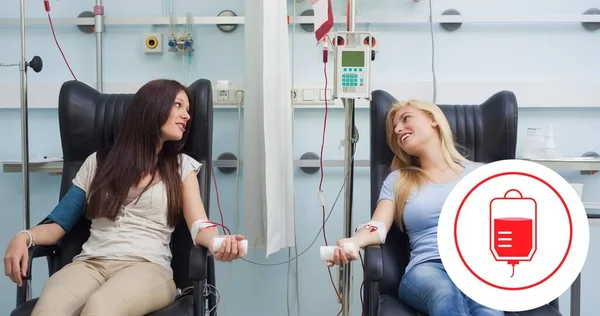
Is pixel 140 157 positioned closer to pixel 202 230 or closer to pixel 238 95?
pixel 202 230

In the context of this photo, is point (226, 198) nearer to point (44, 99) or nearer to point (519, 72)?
point (44, 99)

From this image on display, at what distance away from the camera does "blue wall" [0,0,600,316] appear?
2.14 metres

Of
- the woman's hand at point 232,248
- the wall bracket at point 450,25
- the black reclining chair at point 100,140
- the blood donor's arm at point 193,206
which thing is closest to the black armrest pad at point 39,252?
the black reclining chair at point 100,140

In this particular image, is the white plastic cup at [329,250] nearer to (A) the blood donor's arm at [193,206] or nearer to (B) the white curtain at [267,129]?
(A) the blood donor's arm at [193,206]

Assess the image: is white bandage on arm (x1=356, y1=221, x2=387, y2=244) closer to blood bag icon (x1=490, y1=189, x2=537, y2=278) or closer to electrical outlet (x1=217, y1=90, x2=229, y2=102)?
blood bag icon (x1=490, y1=189, x2=537, y2=278)

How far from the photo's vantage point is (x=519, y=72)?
84.7 inches

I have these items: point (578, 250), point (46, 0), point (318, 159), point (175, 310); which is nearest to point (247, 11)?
point (318, 159)

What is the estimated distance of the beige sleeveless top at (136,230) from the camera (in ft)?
4.74

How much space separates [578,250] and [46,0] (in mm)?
2055

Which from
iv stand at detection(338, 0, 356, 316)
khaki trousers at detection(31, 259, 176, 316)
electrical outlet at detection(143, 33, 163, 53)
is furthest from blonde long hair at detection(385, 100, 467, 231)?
electrical outlet at detection(143, 33, 163, 53)

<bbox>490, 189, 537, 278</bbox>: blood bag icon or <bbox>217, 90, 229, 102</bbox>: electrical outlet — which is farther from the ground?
<bbox>217, 90, 229, 102</bbox>: electrical outlet

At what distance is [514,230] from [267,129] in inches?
37.4

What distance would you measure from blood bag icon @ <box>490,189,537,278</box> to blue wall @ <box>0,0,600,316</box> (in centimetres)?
122

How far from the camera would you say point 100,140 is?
1666 millimetres
